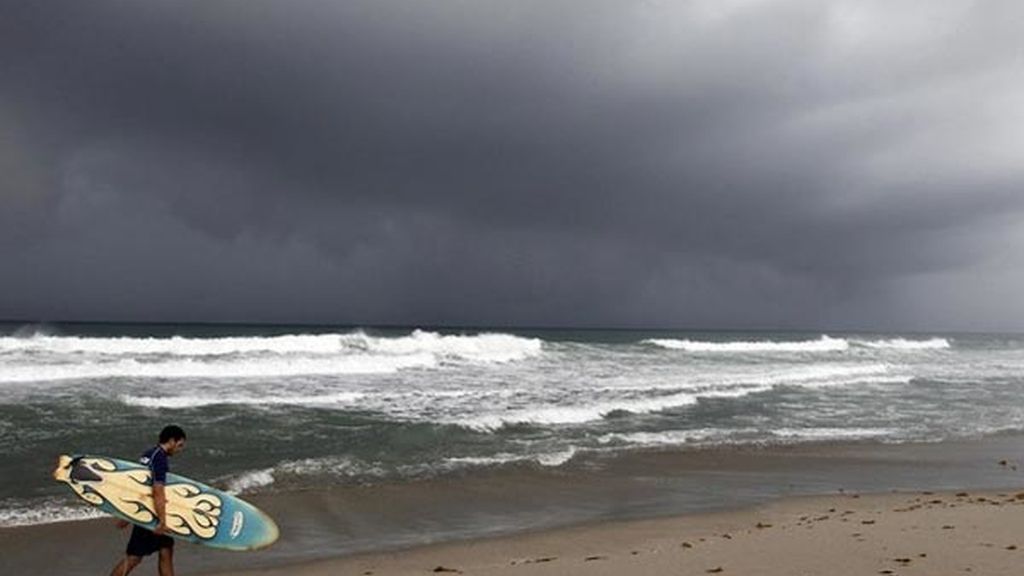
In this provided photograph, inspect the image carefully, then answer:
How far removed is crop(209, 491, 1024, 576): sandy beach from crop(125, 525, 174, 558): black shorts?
1.03 metres

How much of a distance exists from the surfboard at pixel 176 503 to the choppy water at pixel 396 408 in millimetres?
2275

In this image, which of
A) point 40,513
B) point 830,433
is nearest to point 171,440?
point 40,513

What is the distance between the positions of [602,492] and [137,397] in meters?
12.7

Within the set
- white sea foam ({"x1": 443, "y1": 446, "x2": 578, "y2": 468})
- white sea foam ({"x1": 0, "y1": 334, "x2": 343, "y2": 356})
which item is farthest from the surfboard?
white sea foam ({"x1": 0, "y1": 334, "x2": 343, "y2": 356})

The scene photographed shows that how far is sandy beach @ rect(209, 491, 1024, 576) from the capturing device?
685cm

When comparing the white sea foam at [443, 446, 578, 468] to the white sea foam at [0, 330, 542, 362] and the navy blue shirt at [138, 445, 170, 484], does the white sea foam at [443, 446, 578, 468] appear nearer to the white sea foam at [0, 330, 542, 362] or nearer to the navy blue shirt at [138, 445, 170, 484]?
the navy blue shirt at [138, 445, 170, 484]

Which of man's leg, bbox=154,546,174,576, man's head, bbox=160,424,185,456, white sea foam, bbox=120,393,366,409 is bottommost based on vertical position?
man's leg, bbox=154,546,174,576

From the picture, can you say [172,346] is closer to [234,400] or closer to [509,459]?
[234,400]

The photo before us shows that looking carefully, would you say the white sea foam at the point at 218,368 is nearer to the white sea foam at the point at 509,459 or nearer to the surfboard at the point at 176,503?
the white sea foam at the point at 509,459

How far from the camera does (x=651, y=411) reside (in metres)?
20.2

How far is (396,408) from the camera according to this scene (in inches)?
741

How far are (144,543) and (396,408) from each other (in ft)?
40.2

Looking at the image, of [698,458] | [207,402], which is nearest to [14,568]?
[698,458]

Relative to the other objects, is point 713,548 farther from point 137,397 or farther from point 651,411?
point 137,397
